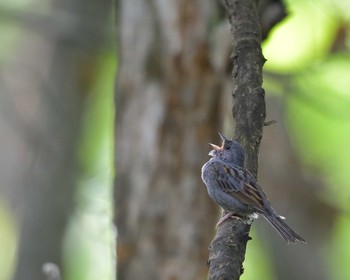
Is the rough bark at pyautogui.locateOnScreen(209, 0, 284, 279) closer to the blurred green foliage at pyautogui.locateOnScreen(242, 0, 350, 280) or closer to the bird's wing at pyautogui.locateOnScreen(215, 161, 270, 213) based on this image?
the bird's wing at pyautogui.locateOnScreen(215, 161, 270, 213)

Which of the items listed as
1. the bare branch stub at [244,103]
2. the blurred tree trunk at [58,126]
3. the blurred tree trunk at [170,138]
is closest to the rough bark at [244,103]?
the bare branch stub at [244,103]

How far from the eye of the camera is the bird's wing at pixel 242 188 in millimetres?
4852

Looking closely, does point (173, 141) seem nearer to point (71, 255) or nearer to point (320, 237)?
point (320, 237)

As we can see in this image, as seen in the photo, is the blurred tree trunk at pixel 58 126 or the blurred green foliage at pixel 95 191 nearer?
the blurred tree trunk at pixel 58 126

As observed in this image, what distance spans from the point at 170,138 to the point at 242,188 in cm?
393

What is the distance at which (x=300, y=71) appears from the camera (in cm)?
1168

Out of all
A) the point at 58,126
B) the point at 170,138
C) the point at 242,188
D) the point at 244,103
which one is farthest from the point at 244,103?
the point at 58,126

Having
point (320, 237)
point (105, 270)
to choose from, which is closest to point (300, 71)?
point (320, 237)

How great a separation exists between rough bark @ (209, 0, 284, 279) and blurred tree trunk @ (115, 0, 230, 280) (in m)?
3.63

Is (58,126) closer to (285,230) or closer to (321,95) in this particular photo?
(321,95)

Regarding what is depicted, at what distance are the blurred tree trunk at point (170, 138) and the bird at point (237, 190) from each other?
11.7 feet

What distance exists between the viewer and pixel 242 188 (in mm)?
4918

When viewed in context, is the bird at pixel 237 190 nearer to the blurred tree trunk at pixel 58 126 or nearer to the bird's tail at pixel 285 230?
the bird's tail at pixel 285 230

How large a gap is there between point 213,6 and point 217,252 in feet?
16.9
